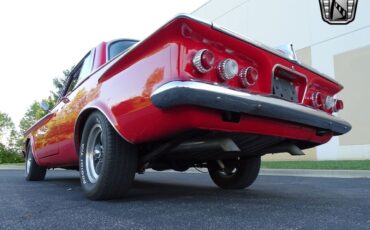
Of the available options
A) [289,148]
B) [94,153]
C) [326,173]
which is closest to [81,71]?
[94,153]

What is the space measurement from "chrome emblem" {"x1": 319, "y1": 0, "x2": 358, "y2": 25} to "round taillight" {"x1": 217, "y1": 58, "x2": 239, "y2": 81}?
13.3 meters

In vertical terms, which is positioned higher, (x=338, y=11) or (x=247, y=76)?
(x=338, y=11)

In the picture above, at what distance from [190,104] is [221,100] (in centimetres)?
21

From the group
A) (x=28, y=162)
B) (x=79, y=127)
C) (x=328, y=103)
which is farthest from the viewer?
(x=28, y=162)

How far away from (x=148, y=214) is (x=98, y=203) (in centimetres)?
65

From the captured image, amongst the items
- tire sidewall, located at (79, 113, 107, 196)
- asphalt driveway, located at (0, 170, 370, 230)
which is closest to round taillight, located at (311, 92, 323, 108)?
asphalt driveway, located at (0, 170, 370, 230)

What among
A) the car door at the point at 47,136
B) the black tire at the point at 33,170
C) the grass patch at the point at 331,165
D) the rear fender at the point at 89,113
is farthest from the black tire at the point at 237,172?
the grass patch at the point at 331,165

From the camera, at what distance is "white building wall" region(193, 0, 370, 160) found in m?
14.7

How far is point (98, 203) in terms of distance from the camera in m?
2.93

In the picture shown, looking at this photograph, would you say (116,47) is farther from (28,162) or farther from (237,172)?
(28,162)

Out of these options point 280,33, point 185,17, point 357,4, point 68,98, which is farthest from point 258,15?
point 185,17

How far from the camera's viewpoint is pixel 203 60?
241 cm

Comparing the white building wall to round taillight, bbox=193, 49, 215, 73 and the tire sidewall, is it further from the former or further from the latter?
round taillight, bbox=193, 49, 215, 73

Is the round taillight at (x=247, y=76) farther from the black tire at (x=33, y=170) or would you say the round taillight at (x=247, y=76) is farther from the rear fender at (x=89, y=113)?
the black tire at (x=33, y=170)
